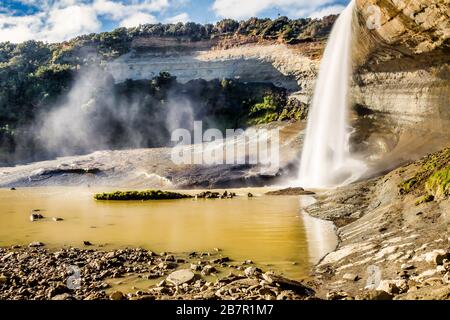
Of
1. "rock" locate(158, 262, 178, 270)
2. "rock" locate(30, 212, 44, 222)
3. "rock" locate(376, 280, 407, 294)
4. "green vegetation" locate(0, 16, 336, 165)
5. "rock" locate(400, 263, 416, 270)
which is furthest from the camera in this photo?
"green vegetation" locate(0, 16, 336, 165)

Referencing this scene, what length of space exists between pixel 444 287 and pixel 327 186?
72.9 feet

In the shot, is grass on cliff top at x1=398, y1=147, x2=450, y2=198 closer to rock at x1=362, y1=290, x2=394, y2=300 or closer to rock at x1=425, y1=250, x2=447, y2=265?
rock at x1=425, y1=250, x2=447, y2=265

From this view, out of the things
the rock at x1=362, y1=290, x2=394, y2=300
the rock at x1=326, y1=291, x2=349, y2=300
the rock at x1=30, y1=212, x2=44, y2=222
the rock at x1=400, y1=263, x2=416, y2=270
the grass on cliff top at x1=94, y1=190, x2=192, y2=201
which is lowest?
the grass on cliff top at x1=94, y1=190, x2=192, y2=201

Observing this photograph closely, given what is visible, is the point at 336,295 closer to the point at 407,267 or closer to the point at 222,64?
the point at 407,267

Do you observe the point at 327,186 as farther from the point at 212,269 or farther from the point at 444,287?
the point at 444,287

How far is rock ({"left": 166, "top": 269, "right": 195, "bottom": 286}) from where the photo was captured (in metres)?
8.91

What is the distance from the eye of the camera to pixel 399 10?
20.3m

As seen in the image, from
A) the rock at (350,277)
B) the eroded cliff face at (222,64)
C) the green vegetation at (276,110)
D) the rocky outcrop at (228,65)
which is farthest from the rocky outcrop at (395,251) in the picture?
the rocky outcrop at (228,65)

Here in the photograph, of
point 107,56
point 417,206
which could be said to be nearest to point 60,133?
point 107,56

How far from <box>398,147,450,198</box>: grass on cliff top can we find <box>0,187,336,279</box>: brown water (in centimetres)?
271

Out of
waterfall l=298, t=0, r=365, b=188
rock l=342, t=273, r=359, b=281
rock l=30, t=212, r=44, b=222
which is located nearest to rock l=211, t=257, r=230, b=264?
rock l=342, t=273, r=359, b=281

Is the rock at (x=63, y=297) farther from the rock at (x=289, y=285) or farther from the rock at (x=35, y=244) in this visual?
the rock at (x=35, y=244)

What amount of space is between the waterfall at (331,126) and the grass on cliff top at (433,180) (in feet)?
46.6

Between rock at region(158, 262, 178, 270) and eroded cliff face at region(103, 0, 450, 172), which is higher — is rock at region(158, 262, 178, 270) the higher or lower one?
the lower one
